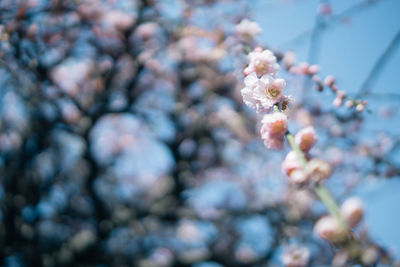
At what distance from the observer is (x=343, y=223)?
696 mm

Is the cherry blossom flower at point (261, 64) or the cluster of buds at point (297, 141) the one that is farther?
the cherry blossom flower at point (261, 64)

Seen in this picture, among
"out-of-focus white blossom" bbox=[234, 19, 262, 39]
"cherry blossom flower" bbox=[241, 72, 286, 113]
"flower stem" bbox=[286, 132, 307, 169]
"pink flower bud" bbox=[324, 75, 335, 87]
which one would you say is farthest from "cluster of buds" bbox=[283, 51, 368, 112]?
"flower stem" bbox=[286, 132, 307, 169]

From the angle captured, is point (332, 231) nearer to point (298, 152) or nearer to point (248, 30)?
point (298, 152)

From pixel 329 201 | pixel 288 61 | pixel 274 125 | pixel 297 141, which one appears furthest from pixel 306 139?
pixel 288 61

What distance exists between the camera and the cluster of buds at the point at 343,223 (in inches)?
26.9

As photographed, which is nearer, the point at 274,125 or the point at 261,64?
the point at 274,125

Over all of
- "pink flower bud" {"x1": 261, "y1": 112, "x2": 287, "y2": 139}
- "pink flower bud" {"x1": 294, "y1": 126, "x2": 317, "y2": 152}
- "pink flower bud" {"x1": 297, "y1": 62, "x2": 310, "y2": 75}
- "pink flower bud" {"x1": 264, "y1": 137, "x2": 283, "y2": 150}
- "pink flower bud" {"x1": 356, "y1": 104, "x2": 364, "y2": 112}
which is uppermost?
"pink flower bud" {"x1": 297, "y1": 62, "x2": 310, "y2": 75}

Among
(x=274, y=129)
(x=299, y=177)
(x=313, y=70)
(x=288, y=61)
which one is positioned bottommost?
(x=299, y=177)

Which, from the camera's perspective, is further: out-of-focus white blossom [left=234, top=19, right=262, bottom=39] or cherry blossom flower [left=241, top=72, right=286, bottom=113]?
out-of-focus white blossom [left=234, top=19, right=262, bottom=39]

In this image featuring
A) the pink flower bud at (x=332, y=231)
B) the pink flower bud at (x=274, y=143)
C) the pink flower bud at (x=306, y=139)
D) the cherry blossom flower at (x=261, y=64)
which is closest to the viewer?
the pink flower bud at (x=332, y=231)

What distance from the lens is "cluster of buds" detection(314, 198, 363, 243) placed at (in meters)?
0.68

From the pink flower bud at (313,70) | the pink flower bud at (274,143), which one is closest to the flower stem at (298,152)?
the pink flower bud at (274,143)

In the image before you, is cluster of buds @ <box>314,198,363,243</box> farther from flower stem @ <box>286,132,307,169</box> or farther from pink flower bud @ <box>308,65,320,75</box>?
pink flower bud @ <box>308,65,320,75</box>

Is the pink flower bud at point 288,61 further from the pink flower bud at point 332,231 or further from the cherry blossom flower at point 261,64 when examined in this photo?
→ the pink flower bud at point 332,231
